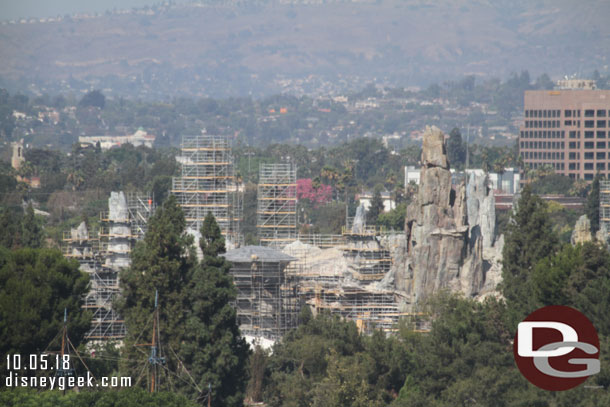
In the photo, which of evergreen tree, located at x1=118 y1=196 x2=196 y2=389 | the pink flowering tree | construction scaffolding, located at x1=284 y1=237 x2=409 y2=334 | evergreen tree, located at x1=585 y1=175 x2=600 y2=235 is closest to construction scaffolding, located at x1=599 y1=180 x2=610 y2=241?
evergreen tree, located at x1=585 y1=175 x2=600 y2=235

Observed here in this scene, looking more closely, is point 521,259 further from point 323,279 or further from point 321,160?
point 321,160

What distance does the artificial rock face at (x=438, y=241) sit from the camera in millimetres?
62750

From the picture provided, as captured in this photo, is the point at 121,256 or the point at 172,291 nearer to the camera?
the point at 172,291

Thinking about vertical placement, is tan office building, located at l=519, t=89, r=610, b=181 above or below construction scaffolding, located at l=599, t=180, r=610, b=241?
above

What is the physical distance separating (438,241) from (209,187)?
15828 mm

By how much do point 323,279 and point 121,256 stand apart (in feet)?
32.2

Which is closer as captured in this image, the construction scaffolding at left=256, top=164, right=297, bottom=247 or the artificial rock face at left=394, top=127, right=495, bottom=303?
the artificial rock face at left=394, top=127, right=495, bottom=303

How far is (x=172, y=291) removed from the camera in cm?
4562

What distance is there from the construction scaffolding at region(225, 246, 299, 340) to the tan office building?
9279 centimetres

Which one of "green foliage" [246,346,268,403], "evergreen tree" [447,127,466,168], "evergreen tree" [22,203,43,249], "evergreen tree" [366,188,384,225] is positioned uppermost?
"evergreen tree" [447,127,466,168]

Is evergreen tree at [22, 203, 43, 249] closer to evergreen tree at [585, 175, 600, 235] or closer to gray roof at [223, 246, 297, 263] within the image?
gray roof at [223, 246, 297, 263]

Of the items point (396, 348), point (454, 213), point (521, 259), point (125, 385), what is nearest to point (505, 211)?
point (454, 213)

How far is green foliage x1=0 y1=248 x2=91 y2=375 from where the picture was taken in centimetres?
4347

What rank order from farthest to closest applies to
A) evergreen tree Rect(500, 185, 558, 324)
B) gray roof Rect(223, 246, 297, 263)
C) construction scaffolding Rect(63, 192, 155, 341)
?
gray roof Rect(223, 246, 297, 263) → construction scaffolding Rect(63, 192, 155, 341) → evergreen tree Rect(500, 185, 558, 324)
